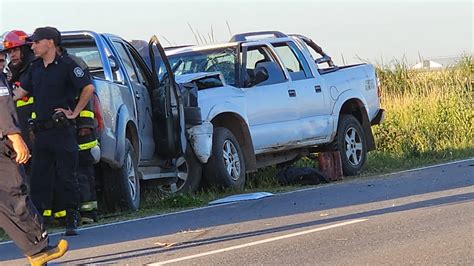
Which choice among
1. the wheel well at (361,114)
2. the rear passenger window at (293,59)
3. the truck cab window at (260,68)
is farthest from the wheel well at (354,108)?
the truck cab window at (260,68)

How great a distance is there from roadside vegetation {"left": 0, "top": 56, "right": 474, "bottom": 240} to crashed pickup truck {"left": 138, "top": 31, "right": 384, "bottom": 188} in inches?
16.0

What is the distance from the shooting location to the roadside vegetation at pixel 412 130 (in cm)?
1205

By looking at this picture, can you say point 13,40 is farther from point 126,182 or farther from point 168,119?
point 168,119

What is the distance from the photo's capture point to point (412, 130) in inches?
765

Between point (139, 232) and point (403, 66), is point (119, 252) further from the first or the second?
point (403, 66)

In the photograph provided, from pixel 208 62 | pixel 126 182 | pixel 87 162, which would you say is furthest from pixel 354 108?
pixel 87 162

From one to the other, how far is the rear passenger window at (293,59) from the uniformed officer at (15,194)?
7.81 m

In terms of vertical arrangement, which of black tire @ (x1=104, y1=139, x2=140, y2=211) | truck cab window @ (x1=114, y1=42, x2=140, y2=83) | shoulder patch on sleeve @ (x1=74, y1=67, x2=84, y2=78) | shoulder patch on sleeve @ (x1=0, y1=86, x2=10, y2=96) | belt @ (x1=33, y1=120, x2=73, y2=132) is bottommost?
black tire @ (x1=104, y1=139, x2=140, y2=211)

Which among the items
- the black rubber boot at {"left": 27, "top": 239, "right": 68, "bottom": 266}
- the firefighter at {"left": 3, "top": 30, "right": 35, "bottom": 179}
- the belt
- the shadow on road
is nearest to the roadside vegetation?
the firefighter at {"left": 3, "top": 30, "right": 35, "bottom": 179}

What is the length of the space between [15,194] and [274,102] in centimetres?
705

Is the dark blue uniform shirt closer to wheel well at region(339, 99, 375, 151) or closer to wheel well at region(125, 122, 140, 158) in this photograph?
wheel well at region(125, 122, 140, 158)

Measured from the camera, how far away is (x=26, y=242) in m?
6.96

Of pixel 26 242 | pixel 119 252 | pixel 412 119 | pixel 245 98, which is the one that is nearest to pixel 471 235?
pixel 119 252

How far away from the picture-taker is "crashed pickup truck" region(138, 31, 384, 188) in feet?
42.2
